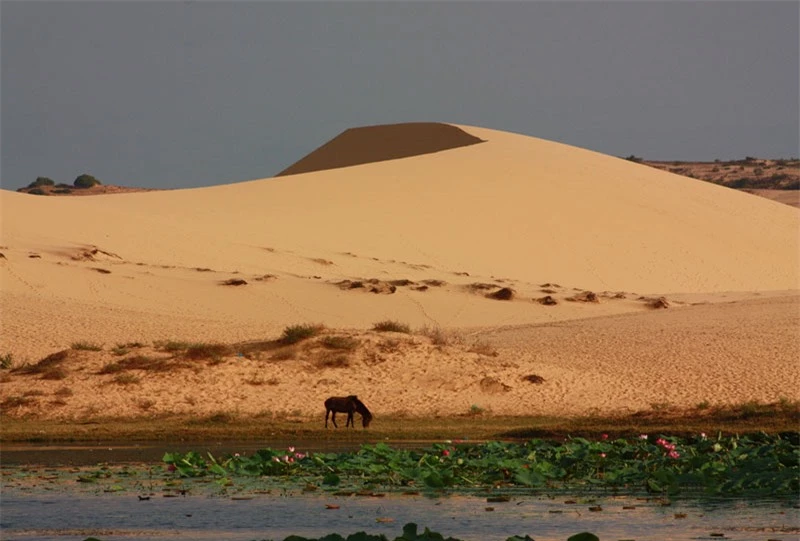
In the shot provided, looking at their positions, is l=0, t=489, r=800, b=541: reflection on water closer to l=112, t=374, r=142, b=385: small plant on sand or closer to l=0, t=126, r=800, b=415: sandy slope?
l=0, t=126, r=800, b=415: sandy slope

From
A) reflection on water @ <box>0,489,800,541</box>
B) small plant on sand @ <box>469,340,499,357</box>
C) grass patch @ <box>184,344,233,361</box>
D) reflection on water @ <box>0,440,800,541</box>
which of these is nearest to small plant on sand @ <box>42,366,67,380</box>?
grass patch @ <box>184,344,233,361</box>

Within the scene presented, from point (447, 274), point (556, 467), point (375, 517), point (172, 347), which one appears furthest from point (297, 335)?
point (447, 274)

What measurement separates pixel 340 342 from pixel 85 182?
83.5 metres

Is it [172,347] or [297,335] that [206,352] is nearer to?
[172,347]

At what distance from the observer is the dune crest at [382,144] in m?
91.1

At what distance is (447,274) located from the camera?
4791 cm

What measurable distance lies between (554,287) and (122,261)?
14878 mm

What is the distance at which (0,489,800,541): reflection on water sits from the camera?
40.2ft

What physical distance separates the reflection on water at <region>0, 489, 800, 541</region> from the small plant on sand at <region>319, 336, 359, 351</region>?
44.9 ft

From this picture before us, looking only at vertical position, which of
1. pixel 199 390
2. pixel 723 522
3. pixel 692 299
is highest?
pixel 692 299

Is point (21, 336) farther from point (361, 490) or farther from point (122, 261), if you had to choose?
point (361, 490)

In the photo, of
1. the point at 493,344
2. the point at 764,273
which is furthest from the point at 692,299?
the point at 493,344

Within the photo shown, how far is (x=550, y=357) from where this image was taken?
3044 centimetres

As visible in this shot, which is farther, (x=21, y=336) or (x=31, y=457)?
(x=21, y=336)
